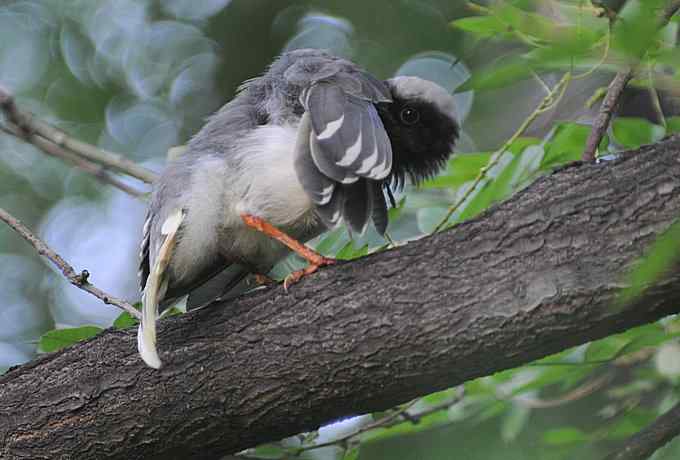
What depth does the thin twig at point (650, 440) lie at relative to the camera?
2.73m

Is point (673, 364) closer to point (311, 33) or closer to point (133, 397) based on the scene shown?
point (133, 397)

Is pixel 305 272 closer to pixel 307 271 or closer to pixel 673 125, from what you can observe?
pixel 307 271

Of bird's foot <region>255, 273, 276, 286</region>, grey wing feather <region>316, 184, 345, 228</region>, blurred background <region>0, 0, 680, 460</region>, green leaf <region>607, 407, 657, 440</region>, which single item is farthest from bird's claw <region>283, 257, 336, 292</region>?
blurred background <region>0, 0, 680, 460</region>

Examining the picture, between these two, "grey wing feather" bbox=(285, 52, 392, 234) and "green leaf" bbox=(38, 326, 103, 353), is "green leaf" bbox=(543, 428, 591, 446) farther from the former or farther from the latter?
"green leaf" bbox=(38, 326, 103, 353)

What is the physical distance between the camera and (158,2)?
8914 millimetres

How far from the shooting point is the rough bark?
2303mm

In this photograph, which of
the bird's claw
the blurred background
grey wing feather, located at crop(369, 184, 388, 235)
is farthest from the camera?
the blurred background

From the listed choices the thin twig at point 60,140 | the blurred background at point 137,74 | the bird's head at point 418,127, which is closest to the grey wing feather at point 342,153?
the bird's head at point 418,127

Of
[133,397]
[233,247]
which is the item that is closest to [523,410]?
[233,247]

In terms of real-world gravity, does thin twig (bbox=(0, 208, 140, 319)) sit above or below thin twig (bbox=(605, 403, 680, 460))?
A: above

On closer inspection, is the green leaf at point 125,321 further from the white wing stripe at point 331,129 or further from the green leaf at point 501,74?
the green leaf at point 501,74

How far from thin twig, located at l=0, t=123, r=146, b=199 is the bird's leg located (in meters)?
1.06

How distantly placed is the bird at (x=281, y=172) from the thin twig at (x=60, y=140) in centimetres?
63

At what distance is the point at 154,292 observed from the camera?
297cm
